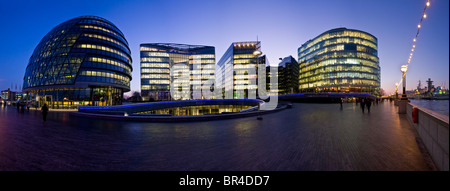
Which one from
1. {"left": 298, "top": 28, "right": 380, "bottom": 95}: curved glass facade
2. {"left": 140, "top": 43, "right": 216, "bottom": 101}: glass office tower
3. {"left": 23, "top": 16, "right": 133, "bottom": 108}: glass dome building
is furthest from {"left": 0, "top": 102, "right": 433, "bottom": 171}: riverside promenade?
{"left": 140, "top": 43, "right": 216, "bottom": 101}: glass office tower

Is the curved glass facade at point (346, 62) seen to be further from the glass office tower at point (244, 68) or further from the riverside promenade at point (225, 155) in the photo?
the riverside promenade at point (225, 155)

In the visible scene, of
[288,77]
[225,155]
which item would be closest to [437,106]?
[225,155]

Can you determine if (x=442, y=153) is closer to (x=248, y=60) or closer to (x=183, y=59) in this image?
(x=248, y=60)

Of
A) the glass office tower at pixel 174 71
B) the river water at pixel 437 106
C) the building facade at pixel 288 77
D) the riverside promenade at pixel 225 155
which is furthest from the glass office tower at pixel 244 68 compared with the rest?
the riverside promenade at pixel 225 155

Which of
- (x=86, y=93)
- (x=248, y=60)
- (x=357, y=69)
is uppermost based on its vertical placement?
(x=248, y=60)

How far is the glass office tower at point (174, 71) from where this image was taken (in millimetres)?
82375

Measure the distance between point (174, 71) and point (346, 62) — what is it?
283ft

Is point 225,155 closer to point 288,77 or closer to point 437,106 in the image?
point 437,106

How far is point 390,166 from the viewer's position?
3.58m

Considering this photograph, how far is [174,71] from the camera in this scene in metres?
88.7

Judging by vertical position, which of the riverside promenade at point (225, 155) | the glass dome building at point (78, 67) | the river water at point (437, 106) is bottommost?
the riverside promenade at point (225, 155)

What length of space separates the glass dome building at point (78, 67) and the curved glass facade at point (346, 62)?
8359 centimetres

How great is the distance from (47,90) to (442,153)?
58453mm
